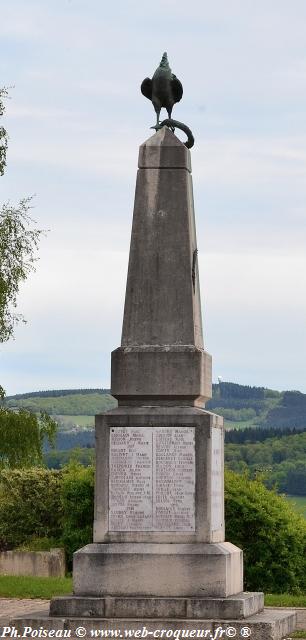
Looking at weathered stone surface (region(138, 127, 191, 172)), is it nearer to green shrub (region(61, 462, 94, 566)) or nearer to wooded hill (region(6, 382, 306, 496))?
green shrub (region(61, 462, 94, 566))

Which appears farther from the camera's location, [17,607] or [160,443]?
[17,607]

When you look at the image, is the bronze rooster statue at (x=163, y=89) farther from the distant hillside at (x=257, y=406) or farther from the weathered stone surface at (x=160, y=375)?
the distant hillside at (x=257, y=406)

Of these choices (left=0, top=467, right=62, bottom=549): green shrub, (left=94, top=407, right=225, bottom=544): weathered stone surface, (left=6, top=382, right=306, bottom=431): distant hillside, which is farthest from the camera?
(left=6, top=382, right=306, bottom=431): distant hillside

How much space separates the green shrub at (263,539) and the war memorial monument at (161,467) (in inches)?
441

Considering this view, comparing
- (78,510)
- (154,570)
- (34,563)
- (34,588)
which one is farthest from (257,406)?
(154,570)

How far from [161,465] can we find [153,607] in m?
1.57

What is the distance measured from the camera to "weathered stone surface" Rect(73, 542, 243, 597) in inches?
594

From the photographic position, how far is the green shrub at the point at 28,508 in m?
32.0

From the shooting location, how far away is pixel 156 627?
14.5 meters

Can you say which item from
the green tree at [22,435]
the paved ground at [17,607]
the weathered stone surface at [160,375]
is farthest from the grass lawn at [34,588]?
the weathered stone surface at [160,375]

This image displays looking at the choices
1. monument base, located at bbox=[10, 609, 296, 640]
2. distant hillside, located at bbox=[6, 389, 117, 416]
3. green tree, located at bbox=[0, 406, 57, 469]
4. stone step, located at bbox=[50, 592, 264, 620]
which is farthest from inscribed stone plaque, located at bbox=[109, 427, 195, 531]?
distant hillside, located at bbox=[6, 389, 117, 416]

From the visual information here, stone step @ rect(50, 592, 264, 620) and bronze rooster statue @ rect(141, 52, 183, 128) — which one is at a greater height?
bronze rooster statue @ rect(141, 52, 183, 128)

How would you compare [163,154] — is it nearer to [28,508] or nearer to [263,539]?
[263,539]

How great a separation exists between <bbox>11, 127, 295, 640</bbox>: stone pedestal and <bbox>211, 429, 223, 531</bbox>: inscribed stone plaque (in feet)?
0.04
